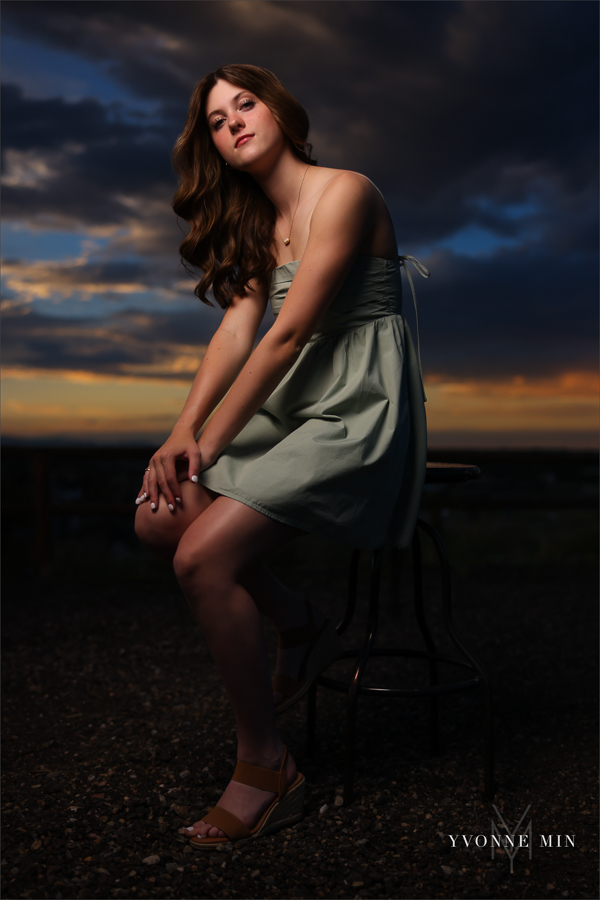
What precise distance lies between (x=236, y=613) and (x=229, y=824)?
0.46 meters

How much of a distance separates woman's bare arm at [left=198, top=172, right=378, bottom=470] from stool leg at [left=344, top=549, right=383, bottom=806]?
19.3 inches

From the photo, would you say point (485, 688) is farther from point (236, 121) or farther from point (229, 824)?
point (236, 121)

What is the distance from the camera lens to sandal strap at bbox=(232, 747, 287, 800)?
154cm

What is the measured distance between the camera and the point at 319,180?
5.72ft

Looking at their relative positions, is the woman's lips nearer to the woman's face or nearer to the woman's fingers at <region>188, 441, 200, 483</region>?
the woman's face

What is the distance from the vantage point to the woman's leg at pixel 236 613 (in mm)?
1470

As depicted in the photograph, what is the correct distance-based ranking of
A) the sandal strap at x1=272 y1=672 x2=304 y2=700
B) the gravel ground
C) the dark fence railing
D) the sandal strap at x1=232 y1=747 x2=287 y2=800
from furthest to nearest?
the dark fence railing < the sandal strap at x1=272 y1=672 x2=304 y2=700 < the sandal strap at x1=232 y1=747 x2=287 y2=800 < the gravel ground

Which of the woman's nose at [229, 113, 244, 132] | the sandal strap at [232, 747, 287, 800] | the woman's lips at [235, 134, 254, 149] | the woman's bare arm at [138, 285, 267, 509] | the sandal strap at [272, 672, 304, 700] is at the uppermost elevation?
the woman's nose at [229, 113, 244, 132]

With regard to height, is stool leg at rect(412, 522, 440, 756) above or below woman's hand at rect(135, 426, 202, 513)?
below

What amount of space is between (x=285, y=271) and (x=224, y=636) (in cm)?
89

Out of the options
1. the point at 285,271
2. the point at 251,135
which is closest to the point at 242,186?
the point at 251,135

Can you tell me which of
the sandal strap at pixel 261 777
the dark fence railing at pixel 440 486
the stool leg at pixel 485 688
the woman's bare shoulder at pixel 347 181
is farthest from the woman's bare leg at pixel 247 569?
the dark fence railing at pixel 440 486

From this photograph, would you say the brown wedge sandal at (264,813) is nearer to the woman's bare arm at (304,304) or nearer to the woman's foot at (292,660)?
the woman's foot at (292,660)

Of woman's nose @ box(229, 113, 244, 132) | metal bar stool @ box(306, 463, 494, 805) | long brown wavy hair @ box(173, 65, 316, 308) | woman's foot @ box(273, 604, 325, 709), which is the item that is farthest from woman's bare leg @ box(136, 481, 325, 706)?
woman's nose @ box(229, 113, 244, 132)
